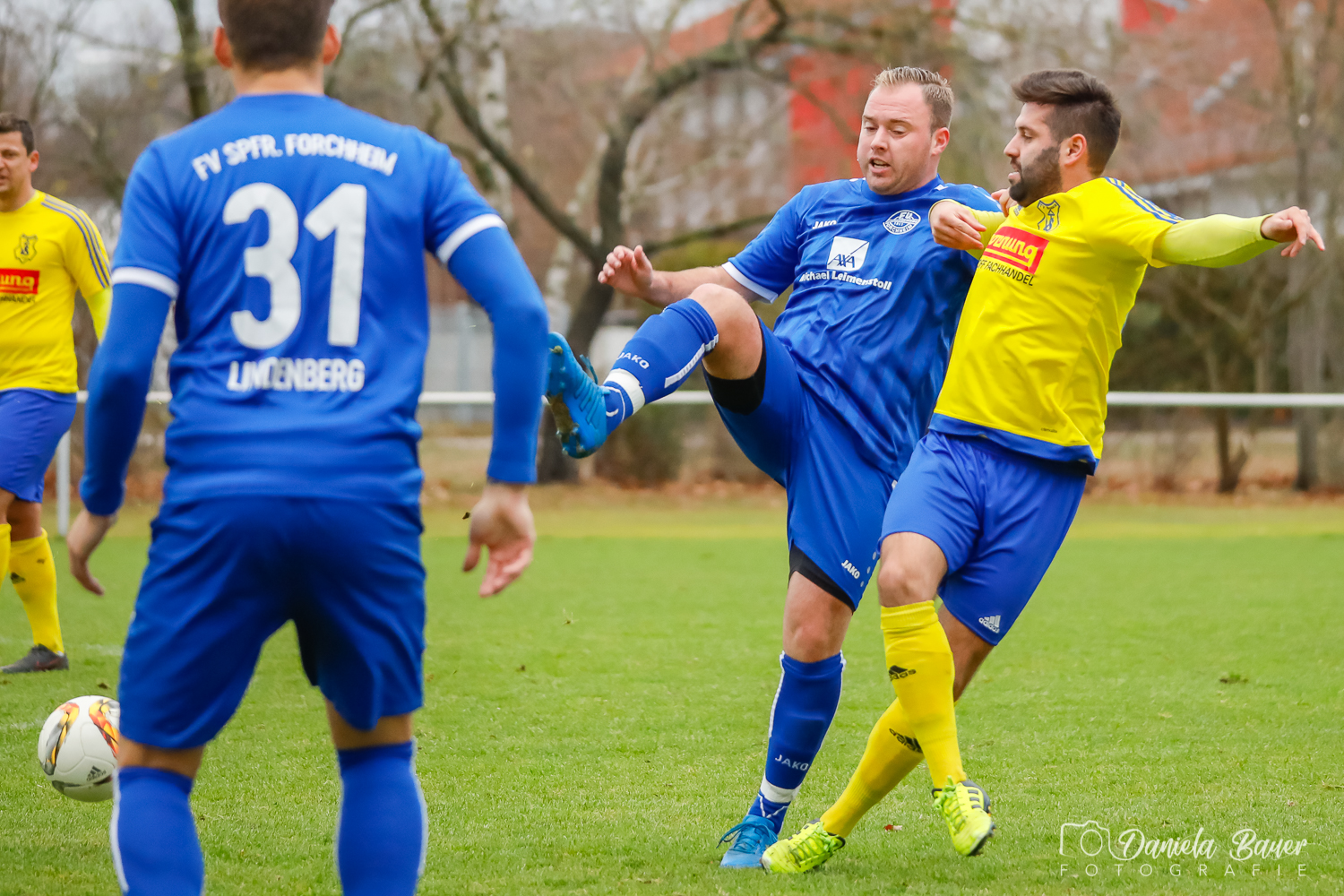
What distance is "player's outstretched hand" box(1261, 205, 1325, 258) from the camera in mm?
3148

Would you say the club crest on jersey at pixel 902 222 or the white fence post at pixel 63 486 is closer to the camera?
the club crest on jersey at pixel 902 222

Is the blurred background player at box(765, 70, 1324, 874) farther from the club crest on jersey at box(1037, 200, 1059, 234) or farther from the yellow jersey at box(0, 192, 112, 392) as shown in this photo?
the yellow jersey at box(0, 192, 112, 392)

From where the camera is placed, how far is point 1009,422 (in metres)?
3.71

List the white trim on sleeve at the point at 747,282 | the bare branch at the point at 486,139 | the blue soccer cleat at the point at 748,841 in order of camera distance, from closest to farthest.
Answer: the blue soccer cleat at the point at 748,841 < the white trim on sleeve at the point at 747,282 < the bare branch at the point at 486,139

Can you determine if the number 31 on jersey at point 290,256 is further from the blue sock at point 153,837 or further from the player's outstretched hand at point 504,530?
the blue sock at point 153,837

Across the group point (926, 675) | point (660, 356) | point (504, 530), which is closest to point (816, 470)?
point (660, 356)

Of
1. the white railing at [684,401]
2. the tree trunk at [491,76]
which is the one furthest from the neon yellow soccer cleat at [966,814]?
the tree trunk at [491,76]

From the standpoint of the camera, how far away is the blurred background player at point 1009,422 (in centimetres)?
354

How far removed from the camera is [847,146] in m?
19.1

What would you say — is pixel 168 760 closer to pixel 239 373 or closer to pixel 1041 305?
pixel 239 373

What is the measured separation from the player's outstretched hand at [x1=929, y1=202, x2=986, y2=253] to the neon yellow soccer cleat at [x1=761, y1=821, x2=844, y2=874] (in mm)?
1694

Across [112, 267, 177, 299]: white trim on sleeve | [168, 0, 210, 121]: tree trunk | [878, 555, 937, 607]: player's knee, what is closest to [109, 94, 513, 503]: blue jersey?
[112, 267, 177, 299]: white trim on sleeve

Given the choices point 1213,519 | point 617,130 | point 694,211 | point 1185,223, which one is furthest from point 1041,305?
point 694,211

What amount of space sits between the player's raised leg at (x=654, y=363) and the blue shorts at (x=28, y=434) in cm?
364
